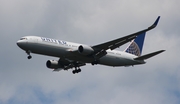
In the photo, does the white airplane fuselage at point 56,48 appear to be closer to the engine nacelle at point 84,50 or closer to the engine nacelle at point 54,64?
the engine nacelle at point 84,50

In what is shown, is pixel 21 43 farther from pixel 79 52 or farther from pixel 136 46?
pixel 136 46

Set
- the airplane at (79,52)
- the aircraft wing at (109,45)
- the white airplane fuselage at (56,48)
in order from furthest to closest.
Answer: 1. the aircraft wing at (109,45)
2. the airplane at (79,52)
3. the white airplane fuselage at (56,48)

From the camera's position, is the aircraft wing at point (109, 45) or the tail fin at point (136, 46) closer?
the aircraft wing at point (109, 45)

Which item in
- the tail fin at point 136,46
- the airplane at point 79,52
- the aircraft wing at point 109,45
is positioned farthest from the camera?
the tail fin at point 136,46

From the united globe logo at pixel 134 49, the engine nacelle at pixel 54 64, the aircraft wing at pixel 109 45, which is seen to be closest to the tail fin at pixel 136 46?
the united globe logo at pixel 134 49

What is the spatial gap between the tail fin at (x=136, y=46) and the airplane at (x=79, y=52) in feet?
1.64

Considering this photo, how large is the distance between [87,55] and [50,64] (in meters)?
7.52

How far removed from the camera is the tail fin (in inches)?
2648

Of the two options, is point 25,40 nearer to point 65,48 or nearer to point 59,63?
point 65,48

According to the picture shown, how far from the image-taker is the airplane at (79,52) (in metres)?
54.9

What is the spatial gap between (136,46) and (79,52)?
15.5 m

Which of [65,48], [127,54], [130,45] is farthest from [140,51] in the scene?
[65,48]

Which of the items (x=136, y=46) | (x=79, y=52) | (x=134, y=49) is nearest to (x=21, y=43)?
(x=79, y=52)

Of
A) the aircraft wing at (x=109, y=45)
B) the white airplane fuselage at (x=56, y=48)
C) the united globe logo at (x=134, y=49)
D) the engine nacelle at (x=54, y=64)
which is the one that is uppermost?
the united globe logo at (x=134, y=49)
